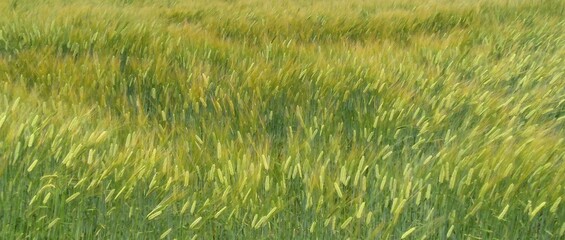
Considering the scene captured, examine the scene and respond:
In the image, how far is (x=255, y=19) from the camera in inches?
177

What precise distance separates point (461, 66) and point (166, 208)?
72.0 inches

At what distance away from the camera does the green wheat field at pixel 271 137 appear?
1477 millimetres

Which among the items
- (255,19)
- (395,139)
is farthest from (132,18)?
(395,139)

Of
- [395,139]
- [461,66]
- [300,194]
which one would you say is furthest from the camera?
[461,66]

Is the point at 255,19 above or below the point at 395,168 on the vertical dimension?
below

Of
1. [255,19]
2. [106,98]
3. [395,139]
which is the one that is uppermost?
[395,139]

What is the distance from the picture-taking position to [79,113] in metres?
2.04

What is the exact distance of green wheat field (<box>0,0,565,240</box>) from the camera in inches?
58.1

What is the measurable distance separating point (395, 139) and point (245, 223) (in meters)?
0.69

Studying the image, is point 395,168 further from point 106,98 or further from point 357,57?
point 357,57

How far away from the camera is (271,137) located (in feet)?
6.68

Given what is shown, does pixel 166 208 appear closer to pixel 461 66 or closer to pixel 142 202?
pixel 142 202

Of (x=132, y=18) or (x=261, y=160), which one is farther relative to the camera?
(x=132, y=18)

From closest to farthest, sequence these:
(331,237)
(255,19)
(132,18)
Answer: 1. (331,237)
2. (132,18)
3. (255,19)
